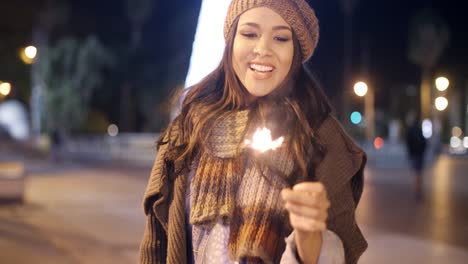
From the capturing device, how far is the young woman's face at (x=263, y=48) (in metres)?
1.84

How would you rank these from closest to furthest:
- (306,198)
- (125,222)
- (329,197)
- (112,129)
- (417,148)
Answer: (306,198), (329,197), (125,222), (417,148), (112,129)

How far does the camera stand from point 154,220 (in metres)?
2.06

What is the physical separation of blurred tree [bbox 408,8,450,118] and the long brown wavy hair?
3830 cm

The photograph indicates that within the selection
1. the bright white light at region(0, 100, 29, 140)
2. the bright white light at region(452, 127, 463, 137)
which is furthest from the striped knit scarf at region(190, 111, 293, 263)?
the bright white light at region(0, 100, 29, 140)

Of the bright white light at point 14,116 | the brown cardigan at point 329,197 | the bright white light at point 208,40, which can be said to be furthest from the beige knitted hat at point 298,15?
the bright white light at point 14,116

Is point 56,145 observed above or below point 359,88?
above

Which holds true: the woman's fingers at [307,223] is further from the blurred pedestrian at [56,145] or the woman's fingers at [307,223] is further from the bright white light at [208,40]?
the blurred pedestrian at [56,145]

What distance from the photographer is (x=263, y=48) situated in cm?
185

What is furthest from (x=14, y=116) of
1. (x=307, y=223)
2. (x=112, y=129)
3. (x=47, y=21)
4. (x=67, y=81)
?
(x=307, y=223)

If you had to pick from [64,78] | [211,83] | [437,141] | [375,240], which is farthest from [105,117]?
[211,83]

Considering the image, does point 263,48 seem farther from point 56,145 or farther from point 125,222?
point 56,145

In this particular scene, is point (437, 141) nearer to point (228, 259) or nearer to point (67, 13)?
point (67, 13)

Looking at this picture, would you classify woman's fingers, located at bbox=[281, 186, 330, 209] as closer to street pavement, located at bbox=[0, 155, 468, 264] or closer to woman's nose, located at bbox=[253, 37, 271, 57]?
woman's nose, located at bbox=[253, 37, 271, 57]

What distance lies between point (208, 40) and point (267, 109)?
3.39ft
